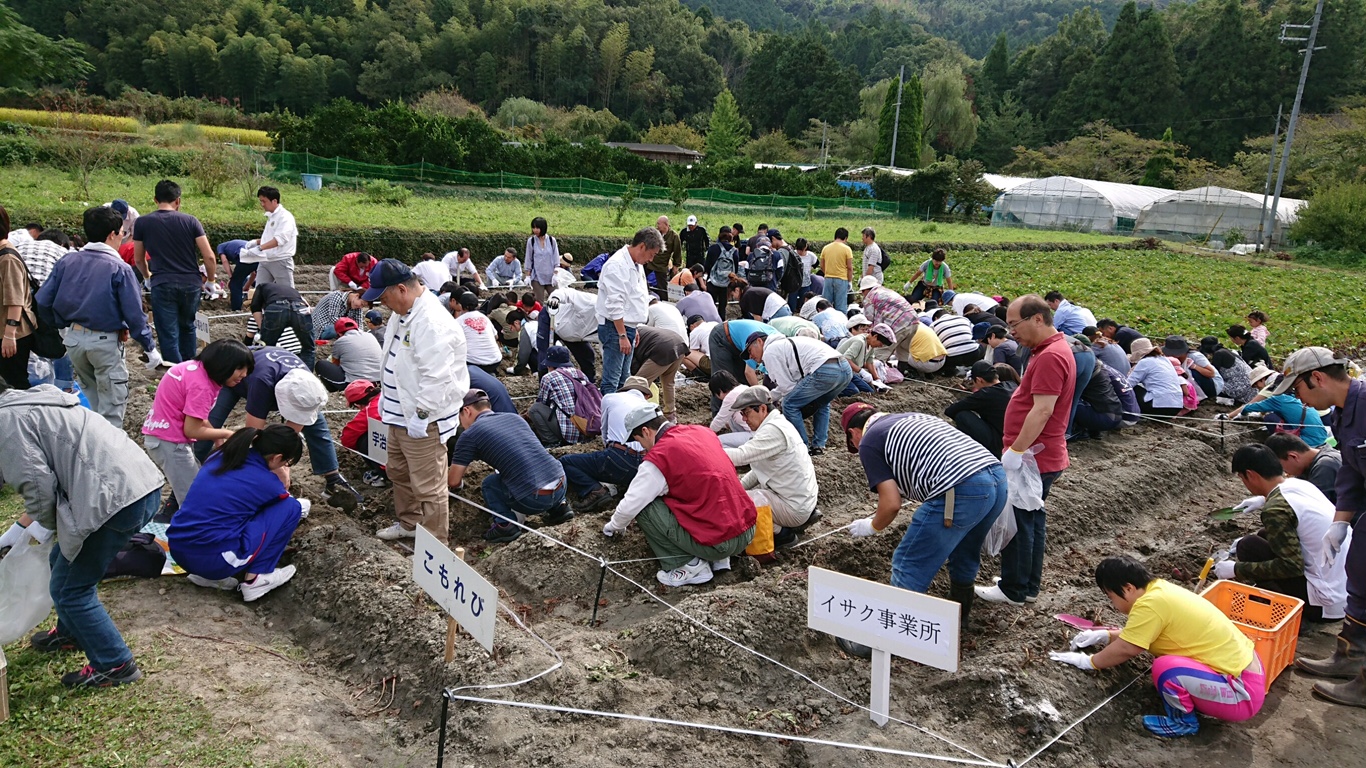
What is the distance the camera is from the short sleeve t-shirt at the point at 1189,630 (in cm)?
363

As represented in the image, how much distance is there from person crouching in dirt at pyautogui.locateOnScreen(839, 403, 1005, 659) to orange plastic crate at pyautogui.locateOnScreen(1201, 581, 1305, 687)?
1.35 m

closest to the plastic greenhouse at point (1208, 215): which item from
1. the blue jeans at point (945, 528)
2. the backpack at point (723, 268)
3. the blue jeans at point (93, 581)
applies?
the backpack at point (723, 268)

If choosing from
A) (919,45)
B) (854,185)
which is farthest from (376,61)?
(919,45)

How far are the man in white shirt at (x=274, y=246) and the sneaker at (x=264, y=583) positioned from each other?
420 cm

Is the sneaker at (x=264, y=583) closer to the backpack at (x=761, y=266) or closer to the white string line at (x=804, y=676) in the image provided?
the white string line at (x=804, y=676)

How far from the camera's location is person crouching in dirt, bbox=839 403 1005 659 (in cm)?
411

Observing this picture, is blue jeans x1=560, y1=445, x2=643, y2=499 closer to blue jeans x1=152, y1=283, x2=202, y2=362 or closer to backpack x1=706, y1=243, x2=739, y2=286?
blue jeans x1=152, y1=283, x2=202, y2=362

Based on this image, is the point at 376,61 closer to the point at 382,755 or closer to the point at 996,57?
the point at 996,57

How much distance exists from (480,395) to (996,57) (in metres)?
85.2

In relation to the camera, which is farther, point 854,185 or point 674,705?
point 854,185

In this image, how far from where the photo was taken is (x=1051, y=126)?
68.1 m

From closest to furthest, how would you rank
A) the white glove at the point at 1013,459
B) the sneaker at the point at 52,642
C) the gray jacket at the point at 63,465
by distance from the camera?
1. the gray jacket at the point at 63,465
2. the sneaker at the point at 52,642
3. the white glove at the point at 1013,459

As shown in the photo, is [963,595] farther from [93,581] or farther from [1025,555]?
[93,581]

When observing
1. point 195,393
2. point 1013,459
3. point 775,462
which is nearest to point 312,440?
point 195,393
